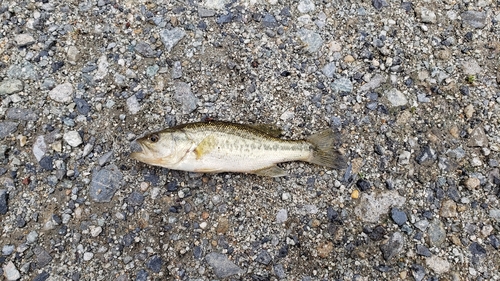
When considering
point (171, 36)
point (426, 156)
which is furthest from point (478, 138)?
point (171, 36)

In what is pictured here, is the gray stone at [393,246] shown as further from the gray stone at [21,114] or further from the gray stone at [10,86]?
the gray stone at [10,86]

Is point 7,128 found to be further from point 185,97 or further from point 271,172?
point 271,172

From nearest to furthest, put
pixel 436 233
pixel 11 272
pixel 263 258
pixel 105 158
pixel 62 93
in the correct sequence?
pixel 11 272 < pixel 263 258 < pixel 436 233 < pixel 105 158 < pixel 62 93

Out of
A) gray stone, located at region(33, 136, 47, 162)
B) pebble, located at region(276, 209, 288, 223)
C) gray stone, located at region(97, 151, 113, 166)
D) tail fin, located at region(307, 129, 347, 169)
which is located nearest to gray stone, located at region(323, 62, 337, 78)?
tail fin, located at region(307, 129, 347, 169)

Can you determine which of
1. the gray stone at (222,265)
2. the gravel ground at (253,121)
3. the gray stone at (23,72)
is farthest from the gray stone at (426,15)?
the gray stone at (23,72)

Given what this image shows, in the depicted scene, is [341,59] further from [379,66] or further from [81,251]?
[81,251]

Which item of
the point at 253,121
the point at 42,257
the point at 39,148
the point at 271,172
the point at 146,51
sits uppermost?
the point at 146,51
